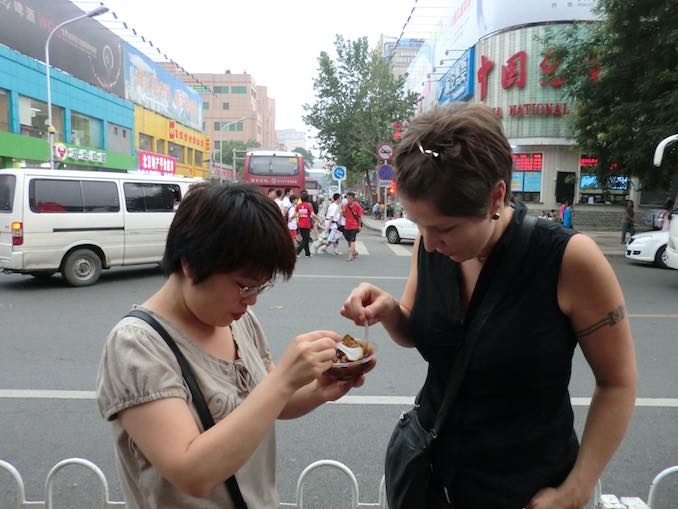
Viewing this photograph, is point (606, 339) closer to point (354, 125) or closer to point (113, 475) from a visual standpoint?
point (113, 475)

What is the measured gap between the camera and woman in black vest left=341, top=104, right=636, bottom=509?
133 cm

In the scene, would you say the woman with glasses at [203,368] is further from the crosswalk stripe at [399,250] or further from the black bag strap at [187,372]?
the crosswalk stripe at [399,250]

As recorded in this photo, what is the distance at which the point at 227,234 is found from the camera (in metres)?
1.28

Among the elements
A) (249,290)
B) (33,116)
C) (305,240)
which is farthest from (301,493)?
(33,116)

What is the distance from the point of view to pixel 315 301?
8344 mm

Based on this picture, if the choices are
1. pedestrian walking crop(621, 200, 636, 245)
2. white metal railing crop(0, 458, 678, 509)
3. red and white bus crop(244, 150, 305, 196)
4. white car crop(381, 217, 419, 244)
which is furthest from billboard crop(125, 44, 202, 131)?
white metal railing crop(0, 458, 678, 509)

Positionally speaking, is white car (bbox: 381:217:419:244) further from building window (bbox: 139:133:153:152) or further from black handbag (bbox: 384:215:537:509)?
building window (bbox: 139:133:153:152)

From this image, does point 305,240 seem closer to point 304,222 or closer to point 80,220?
point 304,222

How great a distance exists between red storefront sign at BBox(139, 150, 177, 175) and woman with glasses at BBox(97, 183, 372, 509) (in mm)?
33983

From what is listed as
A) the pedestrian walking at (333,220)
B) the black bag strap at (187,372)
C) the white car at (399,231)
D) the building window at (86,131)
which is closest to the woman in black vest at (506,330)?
the black bag strap at (187,372)

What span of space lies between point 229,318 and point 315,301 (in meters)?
6.95

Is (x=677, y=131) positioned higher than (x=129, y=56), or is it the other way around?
(x=129, y=56)

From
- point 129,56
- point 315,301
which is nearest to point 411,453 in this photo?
point 315,301

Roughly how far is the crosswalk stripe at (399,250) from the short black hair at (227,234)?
13.4m
